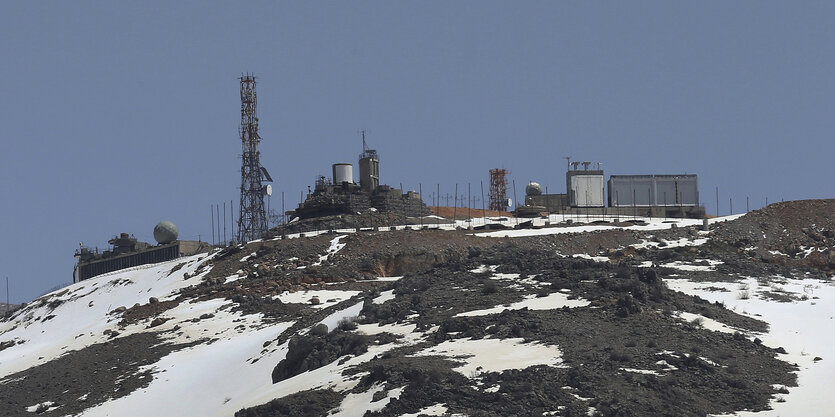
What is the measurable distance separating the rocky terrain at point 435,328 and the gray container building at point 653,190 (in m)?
11.9

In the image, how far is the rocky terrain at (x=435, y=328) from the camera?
3134 centimetres

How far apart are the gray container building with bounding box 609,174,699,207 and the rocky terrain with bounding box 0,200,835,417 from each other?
468 inches

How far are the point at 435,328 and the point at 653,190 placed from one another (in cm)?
6457

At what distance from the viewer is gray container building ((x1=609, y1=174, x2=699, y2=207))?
331 ft

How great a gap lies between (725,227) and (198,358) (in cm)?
4472

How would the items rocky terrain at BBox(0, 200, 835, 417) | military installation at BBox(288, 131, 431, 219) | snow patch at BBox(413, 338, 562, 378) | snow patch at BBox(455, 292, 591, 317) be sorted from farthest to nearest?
military installation at BBox(288, 131, 431, 219), snow patch at BBox(455, 292, 591, 317), snow patch at BBox(413, 338, 562, 378), rocky terrain at BBox(0, 200, 835, 417)

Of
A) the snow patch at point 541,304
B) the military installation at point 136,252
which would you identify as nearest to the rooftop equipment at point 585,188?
the military installation at point 136,252

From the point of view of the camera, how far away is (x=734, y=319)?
139 feet

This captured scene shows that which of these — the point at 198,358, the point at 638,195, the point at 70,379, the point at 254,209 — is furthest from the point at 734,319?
the point at 254,209

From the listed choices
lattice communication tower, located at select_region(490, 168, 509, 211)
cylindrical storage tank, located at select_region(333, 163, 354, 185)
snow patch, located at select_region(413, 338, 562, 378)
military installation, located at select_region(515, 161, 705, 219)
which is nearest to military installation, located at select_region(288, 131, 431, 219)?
cylindrical storage tank, located at select_region(333, 163, 354, 185)

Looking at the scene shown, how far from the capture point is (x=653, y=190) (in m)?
101

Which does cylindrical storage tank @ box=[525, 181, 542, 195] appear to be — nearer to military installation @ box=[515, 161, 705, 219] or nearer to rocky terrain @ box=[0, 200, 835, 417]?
military installation @ box=[515, 161, 705, 219]

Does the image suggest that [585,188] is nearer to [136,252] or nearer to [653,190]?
[653,190]

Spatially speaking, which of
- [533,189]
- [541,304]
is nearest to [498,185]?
[533,189]
